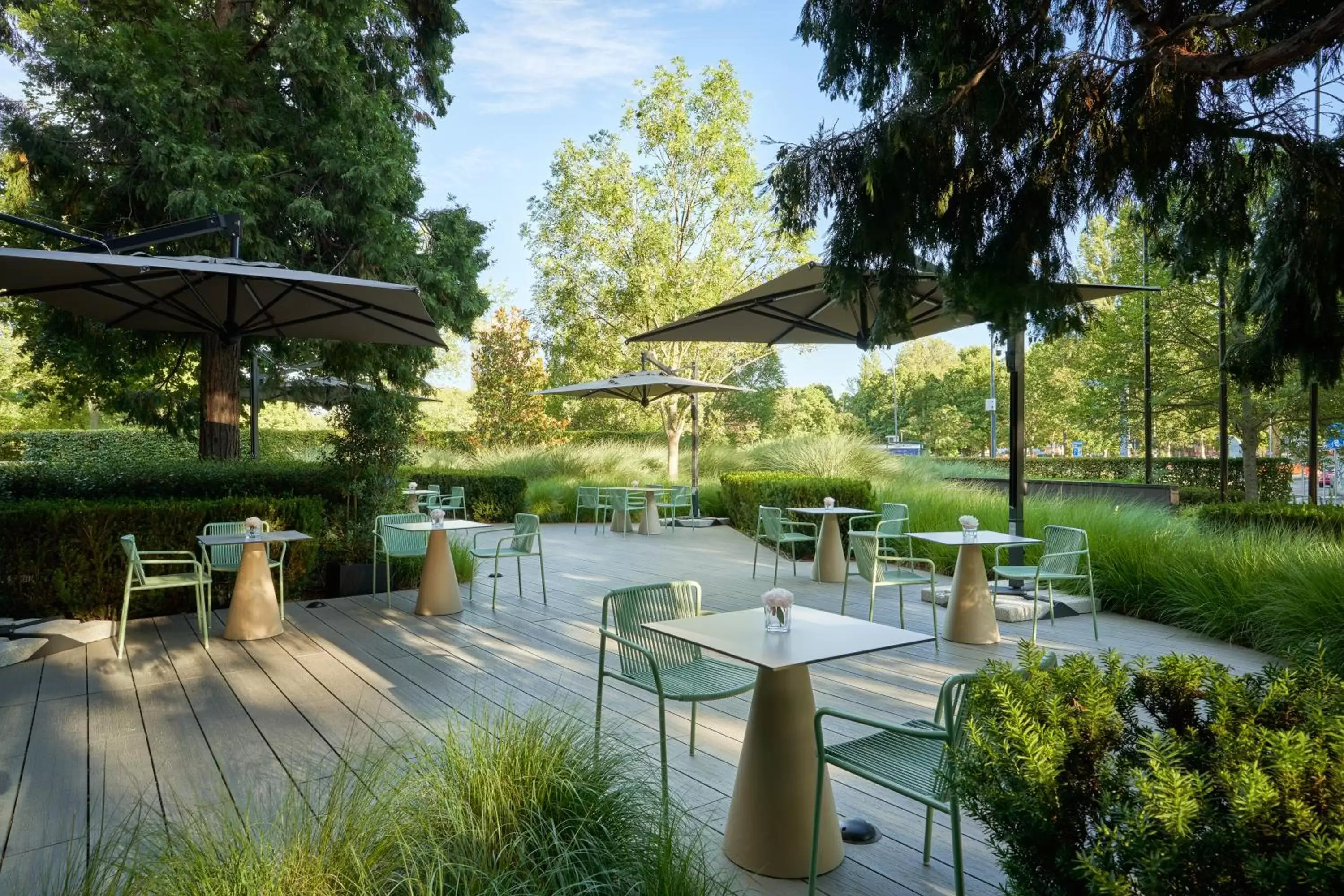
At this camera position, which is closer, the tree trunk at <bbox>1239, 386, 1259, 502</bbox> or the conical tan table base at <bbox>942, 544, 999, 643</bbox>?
the conical tan table base at <bbox>942, 544, 999, 643</bbox>

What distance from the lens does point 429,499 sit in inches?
454

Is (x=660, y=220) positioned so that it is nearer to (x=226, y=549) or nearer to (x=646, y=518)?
(x=646, y=518)

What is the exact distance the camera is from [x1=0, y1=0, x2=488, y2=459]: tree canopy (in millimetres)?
8500

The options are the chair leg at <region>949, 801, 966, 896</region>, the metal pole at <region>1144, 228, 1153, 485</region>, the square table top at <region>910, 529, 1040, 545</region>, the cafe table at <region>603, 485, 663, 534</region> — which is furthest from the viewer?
the metal pole at <region>1144, 228, 1153, 485</region>

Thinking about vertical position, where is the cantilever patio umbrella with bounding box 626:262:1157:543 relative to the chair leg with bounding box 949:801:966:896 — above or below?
above

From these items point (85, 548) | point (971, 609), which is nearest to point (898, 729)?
point (971, 609)

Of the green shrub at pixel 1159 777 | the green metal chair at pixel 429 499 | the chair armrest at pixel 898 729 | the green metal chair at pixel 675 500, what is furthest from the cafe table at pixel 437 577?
the green metal chair at pixel 675 500

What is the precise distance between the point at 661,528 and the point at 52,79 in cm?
926

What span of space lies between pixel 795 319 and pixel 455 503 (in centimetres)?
558

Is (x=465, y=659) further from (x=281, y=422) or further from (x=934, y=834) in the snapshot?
(x=281, y=422)

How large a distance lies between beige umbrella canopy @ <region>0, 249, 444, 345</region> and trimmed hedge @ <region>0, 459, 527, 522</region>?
1244 millimetres

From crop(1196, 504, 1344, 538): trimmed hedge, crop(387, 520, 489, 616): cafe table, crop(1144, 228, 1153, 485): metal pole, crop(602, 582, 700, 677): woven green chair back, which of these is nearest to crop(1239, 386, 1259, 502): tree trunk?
crop(1144, 228, 1153, 485): metal pole

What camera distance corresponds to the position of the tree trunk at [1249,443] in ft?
46.5

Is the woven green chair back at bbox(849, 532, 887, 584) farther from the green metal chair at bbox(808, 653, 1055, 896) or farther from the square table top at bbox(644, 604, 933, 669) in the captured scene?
the green metal chair at bbox(808, 653, 1055, 896)
